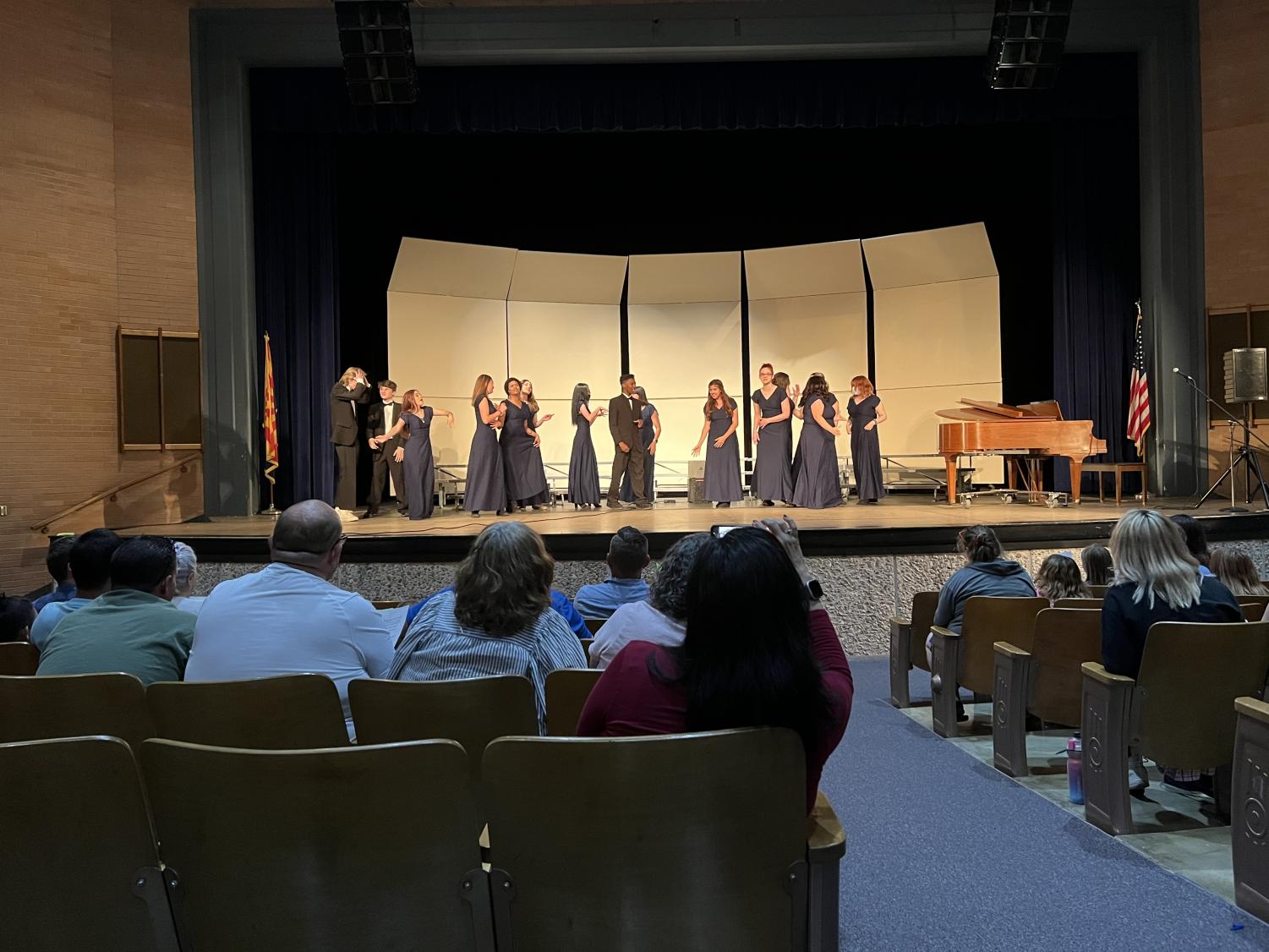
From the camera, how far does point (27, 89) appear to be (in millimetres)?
9562

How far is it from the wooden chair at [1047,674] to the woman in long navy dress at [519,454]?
7388 mm

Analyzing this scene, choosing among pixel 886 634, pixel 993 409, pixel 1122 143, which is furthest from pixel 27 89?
pixel 1122 143

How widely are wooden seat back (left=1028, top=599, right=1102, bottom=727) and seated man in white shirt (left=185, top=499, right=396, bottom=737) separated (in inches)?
94.8

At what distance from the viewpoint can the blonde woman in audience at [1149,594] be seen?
327 cm

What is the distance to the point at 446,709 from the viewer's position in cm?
229

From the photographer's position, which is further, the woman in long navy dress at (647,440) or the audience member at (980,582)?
the woman in long navy dress at (647,440)

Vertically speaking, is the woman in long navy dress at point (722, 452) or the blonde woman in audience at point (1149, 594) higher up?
the woman in long navy dress at point (722, 452)

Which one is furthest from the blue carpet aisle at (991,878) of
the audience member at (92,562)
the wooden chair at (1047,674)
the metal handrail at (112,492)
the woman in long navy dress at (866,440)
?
the metal handrail at (112,492)

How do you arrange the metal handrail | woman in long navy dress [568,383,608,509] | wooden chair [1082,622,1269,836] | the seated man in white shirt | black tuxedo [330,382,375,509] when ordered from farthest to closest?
1. woman in long navy dress [568,383,608,509]
2. black tuxedo [330,382,375,509]
3. the metal handrail
4. wooden chair [1082,622,1269,836]
5. the seated man in white shirt

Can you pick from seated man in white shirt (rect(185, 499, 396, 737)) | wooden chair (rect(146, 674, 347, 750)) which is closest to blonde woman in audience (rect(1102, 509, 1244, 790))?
seated man in white shirt (rect(185, 499, 396, 737))

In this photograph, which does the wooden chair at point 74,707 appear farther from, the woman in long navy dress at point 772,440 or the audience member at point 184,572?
the woman in long navy dress at point 772,440

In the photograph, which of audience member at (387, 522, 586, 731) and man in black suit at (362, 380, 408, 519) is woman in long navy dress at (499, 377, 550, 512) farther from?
audience member at (387, 522, 586, 731)

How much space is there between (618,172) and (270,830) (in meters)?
12.4

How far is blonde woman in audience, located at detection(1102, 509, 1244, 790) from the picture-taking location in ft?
10.7
